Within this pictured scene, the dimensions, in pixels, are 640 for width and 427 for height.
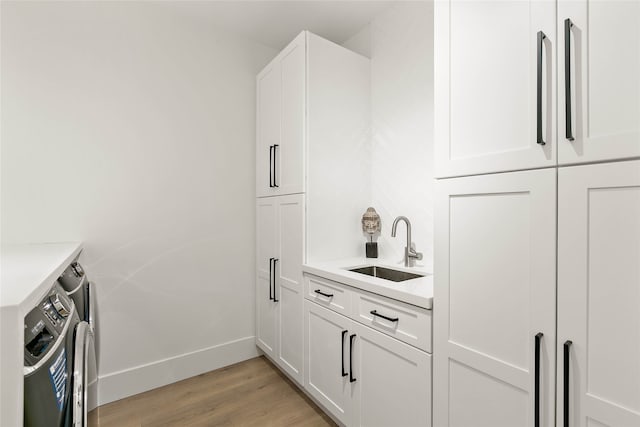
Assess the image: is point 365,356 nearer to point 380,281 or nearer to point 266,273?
point 380,281

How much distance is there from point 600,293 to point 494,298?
277mm

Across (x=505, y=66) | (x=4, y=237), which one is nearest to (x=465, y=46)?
(x=505, y=66)

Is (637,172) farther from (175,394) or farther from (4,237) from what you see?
(4,237)

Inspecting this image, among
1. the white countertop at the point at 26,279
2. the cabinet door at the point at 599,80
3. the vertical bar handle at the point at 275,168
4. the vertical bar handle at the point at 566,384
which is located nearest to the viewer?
the white countertop at the point at 26,279

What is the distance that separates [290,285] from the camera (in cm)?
216

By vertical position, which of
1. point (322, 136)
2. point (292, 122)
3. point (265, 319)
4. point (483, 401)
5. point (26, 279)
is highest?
point (292, 122)

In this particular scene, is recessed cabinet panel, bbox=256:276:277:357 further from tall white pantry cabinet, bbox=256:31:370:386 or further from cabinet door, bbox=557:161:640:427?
cabinet door, bbox=557:161:640:427

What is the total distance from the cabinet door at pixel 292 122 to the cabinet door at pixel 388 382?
1.02 meters

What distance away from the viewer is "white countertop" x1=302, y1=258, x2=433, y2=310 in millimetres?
1297

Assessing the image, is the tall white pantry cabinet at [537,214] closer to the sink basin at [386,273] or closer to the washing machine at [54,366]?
the sink basin at [386,273]

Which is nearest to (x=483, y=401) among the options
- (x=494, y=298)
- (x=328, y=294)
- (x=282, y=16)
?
(x=494, y=298)

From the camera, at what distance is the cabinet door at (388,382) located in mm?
1272

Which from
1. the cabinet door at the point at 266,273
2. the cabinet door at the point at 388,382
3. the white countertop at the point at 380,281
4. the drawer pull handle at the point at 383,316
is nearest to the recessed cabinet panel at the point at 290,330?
the cabinet door at the point at 266,273

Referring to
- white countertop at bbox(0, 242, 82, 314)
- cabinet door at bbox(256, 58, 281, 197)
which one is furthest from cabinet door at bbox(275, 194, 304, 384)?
white countertop at bbox(0, 242, 82, 314)
